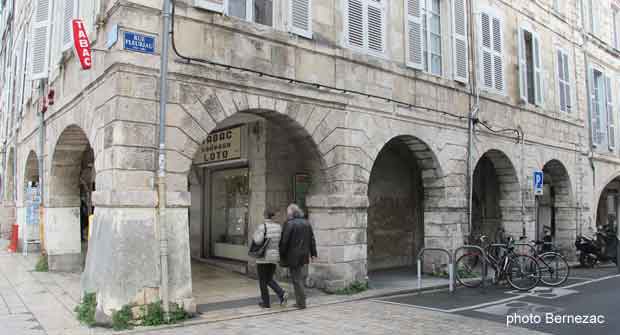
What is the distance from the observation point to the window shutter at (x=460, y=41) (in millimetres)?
11398

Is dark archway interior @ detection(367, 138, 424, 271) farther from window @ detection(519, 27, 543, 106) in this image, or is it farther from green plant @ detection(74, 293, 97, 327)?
green plant @ detection(74, 293, 97, 327)

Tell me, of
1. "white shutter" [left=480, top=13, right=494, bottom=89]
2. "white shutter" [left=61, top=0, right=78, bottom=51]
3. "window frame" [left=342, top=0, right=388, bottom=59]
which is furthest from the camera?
"white shutter" [left=480, top=13, right=494, bottom=89]

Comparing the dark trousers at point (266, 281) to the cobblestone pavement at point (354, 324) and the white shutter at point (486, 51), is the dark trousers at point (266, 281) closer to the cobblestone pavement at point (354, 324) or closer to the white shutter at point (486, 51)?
the cobblestone pavement at point (354, 324)

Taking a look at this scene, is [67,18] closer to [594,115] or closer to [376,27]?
[376,27]

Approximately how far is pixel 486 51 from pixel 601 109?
831 centimetres

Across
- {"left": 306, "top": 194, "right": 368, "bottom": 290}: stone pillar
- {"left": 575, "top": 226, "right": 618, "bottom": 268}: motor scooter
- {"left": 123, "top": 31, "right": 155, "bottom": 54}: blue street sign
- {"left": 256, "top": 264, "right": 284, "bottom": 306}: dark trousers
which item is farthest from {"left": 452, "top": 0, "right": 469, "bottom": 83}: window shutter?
{"left": 123, "top": 31, "right": 155, "bottom": 54}: blue street sign

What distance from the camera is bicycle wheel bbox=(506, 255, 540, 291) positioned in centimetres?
906

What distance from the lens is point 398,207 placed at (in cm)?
1271

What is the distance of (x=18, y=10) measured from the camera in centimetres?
1580

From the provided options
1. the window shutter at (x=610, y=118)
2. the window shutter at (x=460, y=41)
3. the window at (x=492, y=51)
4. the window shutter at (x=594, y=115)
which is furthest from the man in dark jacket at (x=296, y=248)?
the window shutter at (x=610, y=118)

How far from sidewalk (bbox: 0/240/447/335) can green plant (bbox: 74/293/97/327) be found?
87mm

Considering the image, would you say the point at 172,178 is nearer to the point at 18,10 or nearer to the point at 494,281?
the point at 494,281

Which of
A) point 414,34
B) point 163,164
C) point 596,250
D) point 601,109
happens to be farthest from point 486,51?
point 163,164

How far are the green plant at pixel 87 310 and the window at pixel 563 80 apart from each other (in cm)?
1425
